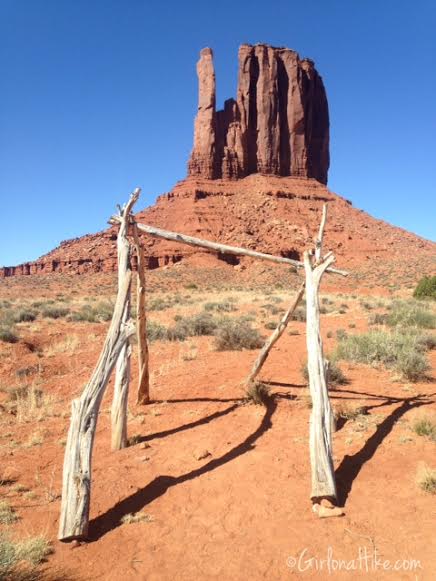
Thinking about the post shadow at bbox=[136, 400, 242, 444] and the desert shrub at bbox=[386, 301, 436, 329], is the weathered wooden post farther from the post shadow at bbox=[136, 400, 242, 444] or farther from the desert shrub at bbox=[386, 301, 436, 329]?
the desert shrub at bbox=[386, 301, 436, 329]

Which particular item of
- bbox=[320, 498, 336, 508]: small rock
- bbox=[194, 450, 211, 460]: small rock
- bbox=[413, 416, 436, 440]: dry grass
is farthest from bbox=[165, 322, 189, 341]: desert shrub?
bbox=[320, 498, 336, 508]: small rock

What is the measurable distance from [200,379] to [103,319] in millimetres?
10442

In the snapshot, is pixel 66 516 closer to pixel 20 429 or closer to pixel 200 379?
pixel 20 429

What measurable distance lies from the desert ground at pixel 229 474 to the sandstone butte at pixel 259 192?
4587 centimetres

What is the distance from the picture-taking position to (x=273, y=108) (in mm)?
67875

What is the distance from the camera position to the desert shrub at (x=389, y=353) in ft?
27.2

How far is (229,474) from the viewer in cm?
493

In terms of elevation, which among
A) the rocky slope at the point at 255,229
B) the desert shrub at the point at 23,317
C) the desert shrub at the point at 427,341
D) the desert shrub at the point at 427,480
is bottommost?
the desert shrub at the point at 427,480

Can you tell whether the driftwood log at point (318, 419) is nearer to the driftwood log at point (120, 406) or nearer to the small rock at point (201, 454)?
the small rock at point (201, 454)

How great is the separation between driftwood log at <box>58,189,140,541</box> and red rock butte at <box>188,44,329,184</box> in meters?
63.5

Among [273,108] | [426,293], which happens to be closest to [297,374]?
[426,293]

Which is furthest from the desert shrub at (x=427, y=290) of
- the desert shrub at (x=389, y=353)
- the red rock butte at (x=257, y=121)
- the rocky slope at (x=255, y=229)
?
the red rock butte at (x=257, y=121)

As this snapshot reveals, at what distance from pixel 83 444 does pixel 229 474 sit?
175 centimetres

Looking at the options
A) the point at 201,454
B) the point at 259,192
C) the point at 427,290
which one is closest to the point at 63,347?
the point at 201,454
